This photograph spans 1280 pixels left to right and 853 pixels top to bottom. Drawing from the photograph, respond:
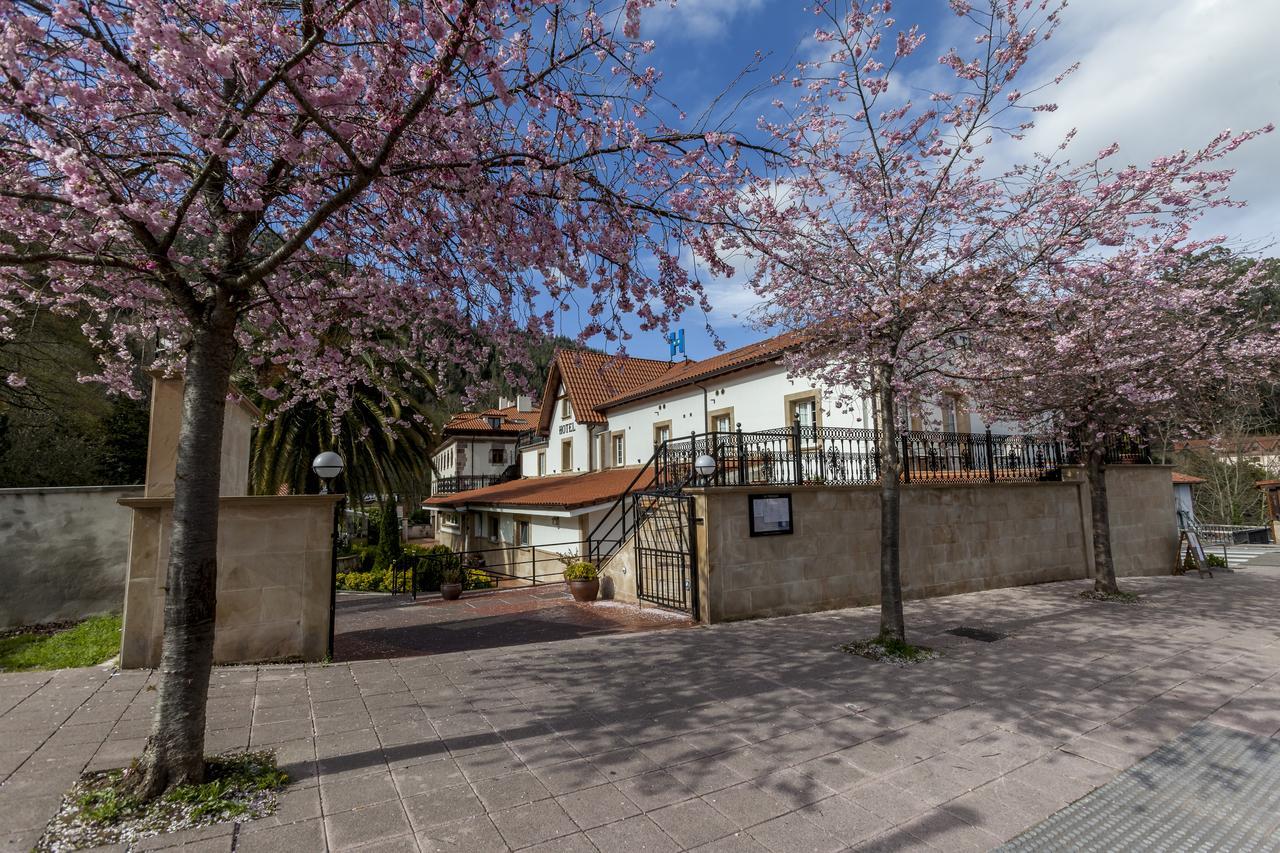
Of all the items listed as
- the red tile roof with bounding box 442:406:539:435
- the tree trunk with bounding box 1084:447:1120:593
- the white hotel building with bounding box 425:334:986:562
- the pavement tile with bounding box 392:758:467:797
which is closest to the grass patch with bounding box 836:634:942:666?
the white hotel building with bounding box 425:334:986:562

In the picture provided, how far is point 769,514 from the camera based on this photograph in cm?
916

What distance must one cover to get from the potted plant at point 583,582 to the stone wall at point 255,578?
5.64 metres

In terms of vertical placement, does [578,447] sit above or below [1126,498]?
above

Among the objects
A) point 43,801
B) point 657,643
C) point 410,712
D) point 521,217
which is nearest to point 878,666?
point 657,643

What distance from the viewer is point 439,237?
520cm

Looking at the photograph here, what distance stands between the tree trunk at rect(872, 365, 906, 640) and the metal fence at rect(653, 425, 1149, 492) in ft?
8.23

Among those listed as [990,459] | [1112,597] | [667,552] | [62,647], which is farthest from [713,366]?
[62,647]

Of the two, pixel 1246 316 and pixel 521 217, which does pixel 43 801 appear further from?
pixel 1246 316

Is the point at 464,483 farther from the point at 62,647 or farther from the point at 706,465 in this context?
the point at 62,647

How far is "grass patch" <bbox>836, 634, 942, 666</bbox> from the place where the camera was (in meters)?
6.64

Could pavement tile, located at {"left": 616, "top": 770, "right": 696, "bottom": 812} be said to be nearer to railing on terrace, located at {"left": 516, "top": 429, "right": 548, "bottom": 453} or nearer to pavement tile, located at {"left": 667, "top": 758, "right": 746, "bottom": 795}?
pavement tile, located at {"left": 667, "top": 758, "right": 746, "bottom": 795}

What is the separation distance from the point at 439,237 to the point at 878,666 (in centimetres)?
616

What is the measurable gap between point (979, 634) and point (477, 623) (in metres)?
7.34

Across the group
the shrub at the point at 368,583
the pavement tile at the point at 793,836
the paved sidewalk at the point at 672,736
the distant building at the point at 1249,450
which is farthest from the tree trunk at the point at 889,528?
the distant building at the point at 1249,450
